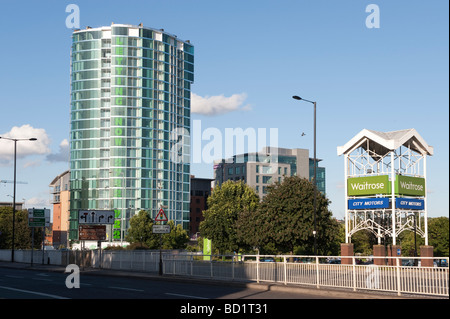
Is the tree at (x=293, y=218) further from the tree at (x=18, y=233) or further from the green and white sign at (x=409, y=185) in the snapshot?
the tree at (x=18, y=233)

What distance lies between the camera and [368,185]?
159 ft

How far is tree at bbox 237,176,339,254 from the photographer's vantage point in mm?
57312

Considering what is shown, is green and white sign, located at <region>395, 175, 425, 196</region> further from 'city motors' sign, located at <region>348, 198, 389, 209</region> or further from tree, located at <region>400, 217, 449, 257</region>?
tree, located at <region>400, 217, 449, 257</region>

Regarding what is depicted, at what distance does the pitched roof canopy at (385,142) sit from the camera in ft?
155

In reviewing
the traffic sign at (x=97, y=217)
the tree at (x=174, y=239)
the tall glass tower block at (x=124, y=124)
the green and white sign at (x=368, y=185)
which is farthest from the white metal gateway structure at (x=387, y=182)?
the tall glass tower block at (x=124, y=124)

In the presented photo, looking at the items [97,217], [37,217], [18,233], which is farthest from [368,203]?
[18,233]

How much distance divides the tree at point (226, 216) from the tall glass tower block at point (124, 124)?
83.7m

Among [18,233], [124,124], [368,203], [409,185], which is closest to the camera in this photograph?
[409,185]

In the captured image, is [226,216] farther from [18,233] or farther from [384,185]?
[18,233]

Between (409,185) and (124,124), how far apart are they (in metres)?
132

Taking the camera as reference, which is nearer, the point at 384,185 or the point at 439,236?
the point at 384,185

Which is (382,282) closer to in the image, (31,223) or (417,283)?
(417,283)

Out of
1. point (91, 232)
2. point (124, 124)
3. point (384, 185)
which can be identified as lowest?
point (91, 232)

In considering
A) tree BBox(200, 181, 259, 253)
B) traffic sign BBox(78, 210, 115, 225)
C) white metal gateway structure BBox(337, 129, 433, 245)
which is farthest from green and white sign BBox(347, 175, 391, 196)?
tree BBox(200, 181, 259, 253)
